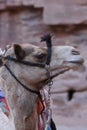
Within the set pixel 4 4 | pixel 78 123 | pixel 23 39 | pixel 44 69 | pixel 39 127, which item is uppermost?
pixel 44 69

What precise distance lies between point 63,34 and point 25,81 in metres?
5.31

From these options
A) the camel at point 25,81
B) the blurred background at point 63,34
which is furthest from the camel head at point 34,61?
the blurred background at point 63,34

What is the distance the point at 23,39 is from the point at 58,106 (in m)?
1.19

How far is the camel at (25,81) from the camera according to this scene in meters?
3.02

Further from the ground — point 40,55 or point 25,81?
point 40,55

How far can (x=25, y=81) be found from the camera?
10.0ft

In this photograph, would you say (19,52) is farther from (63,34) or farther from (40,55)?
(63,34)

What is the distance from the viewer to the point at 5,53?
10.2 feet

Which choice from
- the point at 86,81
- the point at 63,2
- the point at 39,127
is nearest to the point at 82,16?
the point at 63,2

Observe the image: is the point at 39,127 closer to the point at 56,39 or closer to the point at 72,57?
the point at 72,57

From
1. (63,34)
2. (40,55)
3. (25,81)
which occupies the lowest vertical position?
(63,34)

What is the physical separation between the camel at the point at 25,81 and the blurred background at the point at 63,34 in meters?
4.72

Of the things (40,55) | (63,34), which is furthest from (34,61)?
(63,34)

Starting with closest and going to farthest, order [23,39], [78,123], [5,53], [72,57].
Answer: [72,57], [5,53], [78,123], [23,39]
